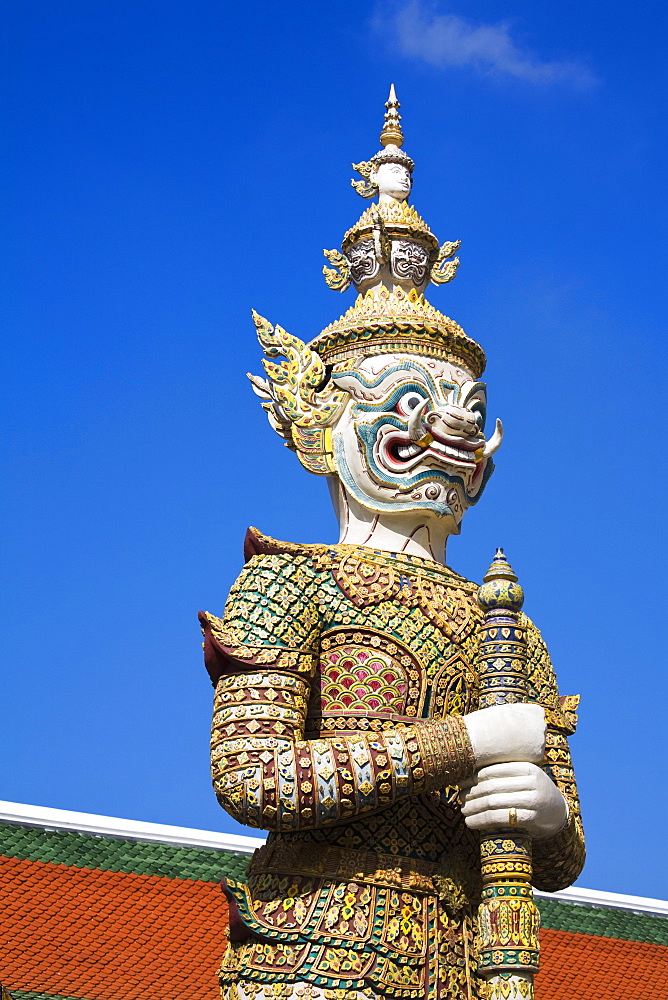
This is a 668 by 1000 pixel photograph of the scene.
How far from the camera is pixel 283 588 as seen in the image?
628 cm

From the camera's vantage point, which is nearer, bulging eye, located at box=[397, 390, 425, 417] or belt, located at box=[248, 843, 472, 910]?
belt, located at box=[248, 843, 472, 910]

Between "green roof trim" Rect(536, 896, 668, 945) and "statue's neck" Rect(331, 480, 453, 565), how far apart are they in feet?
17.1

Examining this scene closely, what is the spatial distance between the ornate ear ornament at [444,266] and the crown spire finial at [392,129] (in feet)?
1.69

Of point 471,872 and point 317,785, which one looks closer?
point 317,785

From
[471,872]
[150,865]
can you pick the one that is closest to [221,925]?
[150,865]

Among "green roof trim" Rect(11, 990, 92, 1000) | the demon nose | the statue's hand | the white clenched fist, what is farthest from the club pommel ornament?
"green roof trim" Rect(11, 990, 92, 1000)

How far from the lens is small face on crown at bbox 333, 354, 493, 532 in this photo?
21.8 ft

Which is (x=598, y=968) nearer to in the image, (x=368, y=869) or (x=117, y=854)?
(x=117, y=854)

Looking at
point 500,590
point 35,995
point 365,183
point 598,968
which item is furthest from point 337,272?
point 598,968

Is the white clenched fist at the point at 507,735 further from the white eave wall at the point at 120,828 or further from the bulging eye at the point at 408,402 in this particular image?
the white eave wall at the point at 120,828

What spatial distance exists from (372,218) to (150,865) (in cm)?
483

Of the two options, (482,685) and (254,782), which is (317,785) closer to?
(254,782)

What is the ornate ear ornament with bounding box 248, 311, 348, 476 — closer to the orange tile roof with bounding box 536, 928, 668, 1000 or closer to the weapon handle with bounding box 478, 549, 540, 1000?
the weapon handle with bounding box 478, 549, 540, 1000

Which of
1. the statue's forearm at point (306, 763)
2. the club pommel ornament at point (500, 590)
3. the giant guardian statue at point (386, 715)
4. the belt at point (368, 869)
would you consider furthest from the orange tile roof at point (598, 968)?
the club pommel ornament at point (500, 590)
